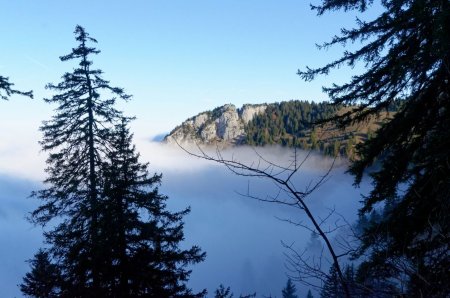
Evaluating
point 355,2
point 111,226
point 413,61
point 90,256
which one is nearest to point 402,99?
point 413,61

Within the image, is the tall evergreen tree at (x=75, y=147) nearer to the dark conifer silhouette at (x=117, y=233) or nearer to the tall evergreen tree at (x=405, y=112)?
the dark conifer silhouette at (x=117, y=233)

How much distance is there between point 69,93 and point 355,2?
11.5 meters

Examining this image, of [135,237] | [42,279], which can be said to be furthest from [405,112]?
[42,279]

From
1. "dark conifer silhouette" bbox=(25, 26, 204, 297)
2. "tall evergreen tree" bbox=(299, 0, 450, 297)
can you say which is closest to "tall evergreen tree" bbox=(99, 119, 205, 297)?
"dark conifer silhouette" bbox=(25, 26, 204, 297)

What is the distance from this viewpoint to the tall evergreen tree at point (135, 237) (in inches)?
403

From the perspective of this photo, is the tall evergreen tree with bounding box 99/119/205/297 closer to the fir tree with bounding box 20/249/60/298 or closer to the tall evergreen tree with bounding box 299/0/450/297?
the fir tree with bounding box 20/249/60/298

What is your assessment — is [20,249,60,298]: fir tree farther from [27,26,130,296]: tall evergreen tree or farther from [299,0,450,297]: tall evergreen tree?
[299,0,450,297]: tall evergreen tree

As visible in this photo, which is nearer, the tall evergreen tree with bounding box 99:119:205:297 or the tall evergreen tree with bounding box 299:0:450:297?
the tall evergreen tree with bounding box 299:0:450:297

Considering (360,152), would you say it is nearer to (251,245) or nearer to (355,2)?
(355,2)

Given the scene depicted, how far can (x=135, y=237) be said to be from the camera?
418 inches

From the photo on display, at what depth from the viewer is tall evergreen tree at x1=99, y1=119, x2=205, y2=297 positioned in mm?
10242

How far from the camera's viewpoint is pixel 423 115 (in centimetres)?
695

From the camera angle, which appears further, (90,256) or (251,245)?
(251,245)

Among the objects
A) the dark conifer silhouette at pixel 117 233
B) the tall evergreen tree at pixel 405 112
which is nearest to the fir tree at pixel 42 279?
the dark conifer silhouette at pixel 117 233
